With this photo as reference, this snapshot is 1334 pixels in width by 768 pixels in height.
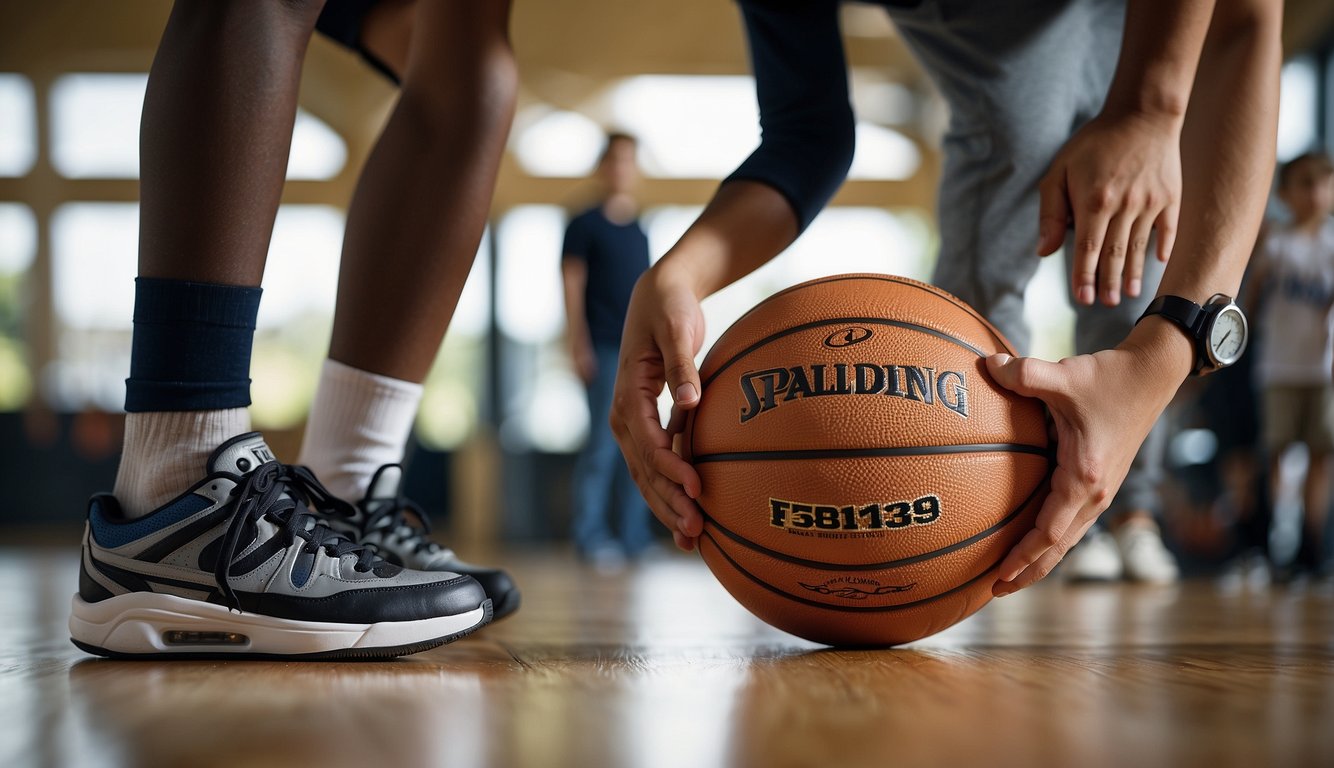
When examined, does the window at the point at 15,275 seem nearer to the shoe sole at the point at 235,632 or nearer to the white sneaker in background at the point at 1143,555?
the white sneaker in background at the point at 1143,555

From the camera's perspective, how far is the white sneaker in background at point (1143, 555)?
257 cm

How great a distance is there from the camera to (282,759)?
1.83 feet

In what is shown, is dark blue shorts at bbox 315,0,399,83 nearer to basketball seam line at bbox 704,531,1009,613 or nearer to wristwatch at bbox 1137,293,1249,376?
basketball seam line at bbox 704,531,1009,613

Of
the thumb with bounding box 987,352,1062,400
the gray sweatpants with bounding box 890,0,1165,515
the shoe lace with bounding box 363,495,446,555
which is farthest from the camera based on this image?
the gray sweatpants with bounding box 890,0,1165,515

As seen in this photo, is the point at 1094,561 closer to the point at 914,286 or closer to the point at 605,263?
the point at 914,286

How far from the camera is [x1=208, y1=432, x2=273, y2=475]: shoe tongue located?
97 cm

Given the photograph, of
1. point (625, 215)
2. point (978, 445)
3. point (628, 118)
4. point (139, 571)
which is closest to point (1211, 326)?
point (978, 445)

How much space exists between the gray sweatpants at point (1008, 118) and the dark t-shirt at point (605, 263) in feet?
9.31

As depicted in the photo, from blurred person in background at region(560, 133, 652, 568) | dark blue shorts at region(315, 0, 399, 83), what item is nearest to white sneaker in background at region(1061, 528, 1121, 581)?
dark blue shorts at region(315, 0, 399, 83)

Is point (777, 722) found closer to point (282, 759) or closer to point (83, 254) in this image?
point (282, 759)

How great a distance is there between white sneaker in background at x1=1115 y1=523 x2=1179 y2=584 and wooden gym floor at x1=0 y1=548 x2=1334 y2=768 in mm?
1389

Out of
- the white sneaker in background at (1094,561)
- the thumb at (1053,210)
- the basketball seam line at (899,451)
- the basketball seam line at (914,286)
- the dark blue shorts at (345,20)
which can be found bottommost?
the white sneaker in background at (1094,561)

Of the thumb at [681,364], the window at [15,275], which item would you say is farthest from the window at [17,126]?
the thumb at [681,364]

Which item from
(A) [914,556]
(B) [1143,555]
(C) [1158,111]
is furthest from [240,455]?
(B) [1143,555]
